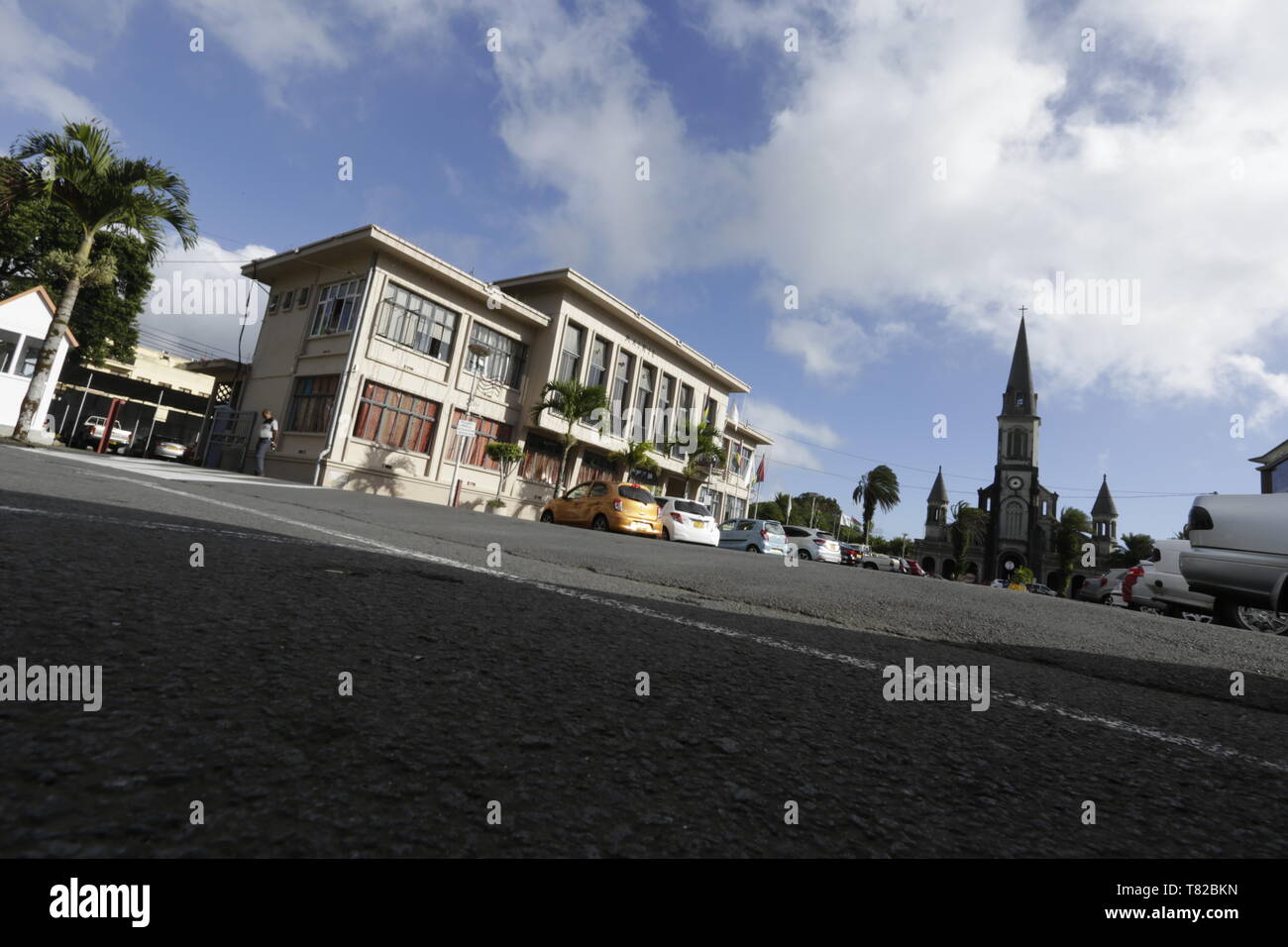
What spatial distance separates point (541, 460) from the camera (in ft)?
92.5

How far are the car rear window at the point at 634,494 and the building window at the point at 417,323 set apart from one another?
34.2 ft

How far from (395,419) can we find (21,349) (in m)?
9.81

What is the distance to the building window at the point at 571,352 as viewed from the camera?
90.8 feet

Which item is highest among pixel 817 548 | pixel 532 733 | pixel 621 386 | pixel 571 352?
pixel 571 352

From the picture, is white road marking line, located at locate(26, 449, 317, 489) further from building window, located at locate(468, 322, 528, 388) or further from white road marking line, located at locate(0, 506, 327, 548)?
building window, located at locate(468, 322, 528, 388)

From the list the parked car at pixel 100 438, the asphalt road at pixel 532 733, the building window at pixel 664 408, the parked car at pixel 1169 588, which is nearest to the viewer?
the asphalt road at pixel 532 733

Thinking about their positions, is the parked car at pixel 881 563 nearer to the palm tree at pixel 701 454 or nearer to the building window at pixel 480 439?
the palm tree at pixel 701 454

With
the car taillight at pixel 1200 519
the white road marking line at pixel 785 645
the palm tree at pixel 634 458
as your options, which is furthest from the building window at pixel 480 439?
the car taillight at pixel 1200 519

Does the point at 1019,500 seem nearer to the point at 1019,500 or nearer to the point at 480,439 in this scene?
the point at 1019,500

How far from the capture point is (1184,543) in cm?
1070

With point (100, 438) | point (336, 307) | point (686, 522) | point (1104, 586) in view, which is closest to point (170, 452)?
point (100, 438)

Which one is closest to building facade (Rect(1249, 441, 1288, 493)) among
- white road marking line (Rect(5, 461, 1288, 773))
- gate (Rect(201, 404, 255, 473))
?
white road marking line (Rect(5, 461, 1288, 773))
